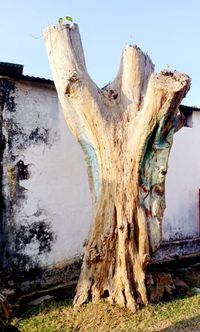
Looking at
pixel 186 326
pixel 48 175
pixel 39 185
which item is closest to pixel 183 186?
pixel 48 175

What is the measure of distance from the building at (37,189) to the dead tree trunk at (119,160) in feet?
3.44

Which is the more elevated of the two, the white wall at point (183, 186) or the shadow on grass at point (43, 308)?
the white wall at point (183, 186)

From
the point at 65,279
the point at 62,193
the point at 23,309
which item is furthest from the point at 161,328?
the point at 62,193

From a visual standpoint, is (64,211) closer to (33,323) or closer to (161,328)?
(33,323)

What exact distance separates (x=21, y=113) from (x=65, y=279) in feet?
9.58

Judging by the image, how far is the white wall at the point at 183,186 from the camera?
8.38 meters

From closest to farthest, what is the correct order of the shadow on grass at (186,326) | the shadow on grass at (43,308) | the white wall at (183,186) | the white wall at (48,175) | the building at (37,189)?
1. the shadow on grass at (186,326)
2. the shadow on grass at (43,308)
3. the building at (37,189)
4. the white wall at (48,175)
5. the white wall at (183,186)

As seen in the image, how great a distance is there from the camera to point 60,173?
6.67m

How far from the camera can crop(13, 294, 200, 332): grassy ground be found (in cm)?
447

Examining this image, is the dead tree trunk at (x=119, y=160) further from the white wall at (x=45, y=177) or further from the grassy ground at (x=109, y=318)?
the white wall at (x=45, y=177)

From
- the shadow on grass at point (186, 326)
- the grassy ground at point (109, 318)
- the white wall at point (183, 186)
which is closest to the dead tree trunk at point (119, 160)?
the grassy ground at point (109, 318)

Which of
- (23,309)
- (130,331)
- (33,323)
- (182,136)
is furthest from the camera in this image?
(182,136)

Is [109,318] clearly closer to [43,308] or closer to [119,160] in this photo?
[43,308]

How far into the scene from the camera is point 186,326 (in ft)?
14.8
